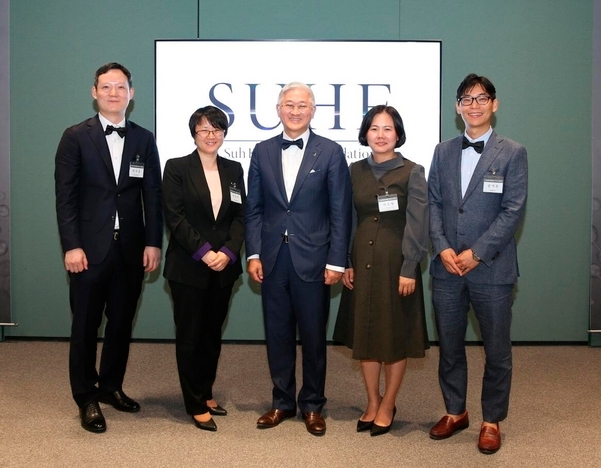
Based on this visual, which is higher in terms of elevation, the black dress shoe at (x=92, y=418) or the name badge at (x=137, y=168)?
the name badge at (x=137, y=168)

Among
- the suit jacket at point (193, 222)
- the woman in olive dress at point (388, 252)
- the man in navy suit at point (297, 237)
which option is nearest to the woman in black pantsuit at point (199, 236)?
the suit jacket at point (193, 222)

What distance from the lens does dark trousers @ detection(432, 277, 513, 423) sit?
3.09 m

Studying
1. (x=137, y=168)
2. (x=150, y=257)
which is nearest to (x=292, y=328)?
(x=150, y=257)

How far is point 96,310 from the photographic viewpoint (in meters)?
3.42

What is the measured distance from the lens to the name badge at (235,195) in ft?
11.0

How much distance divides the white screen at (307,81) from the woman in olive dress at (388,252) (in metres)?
2.06

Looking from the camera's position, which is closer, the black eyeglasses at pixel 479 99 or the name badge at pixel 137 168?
the black eyeglasses at pixel 479 99

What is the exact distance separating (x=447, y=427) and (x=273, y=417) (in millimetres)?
932

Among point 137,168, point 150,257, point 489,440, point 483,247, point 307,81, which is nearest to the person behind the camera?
point 483,247

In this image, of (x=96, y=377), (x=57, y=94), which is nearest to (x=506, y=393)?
(x=96, y=377)

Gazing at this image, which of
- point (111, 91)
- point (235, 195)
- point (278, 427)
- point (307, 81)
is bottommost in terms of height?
point (278, 427)

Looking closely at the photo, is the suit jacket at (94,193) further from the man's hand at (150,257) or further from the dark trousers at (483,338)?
the dark trousers at (483,338)

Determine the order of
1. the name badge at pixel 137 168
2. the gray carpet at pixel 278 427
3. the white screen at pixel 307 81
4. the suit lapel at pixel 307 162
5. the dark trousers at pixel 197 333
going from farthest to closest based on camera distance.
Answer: the white screen at pixel 307 81, the name badge at pixel 137 168, the dark trousers at pixel 197 333, the suit lapel at pixel 307 162, the gray carpet at pixel 278 427

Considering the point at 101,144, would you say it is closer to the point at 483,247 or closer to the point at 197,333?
the point at 197,333
